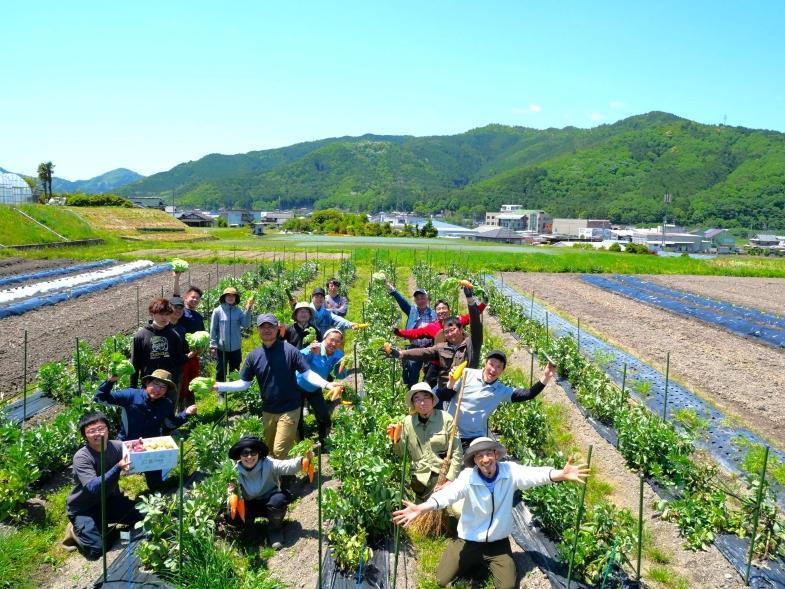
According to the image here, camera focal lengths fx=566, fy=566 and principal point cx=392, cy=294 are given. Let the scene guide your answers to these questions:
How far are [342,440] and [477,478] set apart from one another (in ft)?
4.83

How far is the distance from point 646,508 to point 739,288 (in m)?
22.8

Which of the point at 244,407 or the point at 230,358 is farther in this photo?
the point at 230,358

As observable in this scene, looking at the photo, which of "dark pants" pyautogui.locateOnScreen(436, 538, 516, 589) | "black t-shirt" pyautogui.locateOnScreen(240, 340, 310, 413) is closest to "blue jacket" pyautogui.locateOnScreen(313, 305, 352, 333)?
"black t-shirt" pyautogui.locateOnScreen(240, 340, 310, 413)

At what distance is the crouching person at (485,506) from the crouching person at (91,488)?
2.35 m

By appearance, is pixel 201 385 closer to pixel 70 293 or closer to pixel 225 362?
pixel 225 362

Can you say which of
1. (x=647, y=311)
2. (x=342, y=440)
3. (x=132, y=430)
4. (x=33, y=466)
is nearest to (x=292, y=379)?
(x=342, y=440)

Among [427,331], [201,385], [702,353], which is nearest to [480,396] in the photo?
[427,331]

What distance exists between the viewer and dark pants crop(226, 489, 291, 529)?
4.59m

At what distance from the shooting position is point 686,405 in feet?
26.3

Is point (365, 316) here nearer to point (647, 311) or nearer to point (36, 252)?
point (647, 311)

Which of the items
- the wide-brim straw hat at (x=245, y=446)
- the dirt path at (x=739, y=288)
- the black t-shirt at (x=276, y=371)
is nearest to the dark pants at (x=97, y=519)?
the wide-brim straw hat at (x=245, y=446)

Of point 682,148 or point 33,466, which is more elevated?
point 682,148

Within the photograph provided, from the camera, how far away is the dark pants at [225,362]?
739 centimetres

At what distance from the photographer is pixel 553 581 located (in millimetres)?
4141
